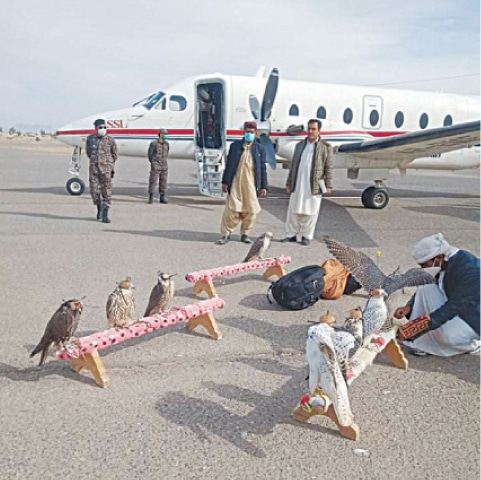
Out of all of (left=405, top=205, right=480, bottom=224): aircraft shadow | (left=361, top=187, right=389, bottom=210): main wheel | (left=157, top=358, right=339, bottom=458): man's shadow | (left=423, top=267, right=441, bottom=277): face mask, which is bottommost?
(left=157, top=358, right=339, bottom=458): man's shadow

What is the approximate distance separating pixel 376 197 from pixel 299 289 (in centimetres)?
799

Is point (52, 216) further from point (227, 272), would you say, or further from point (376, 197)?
point (376, 197)

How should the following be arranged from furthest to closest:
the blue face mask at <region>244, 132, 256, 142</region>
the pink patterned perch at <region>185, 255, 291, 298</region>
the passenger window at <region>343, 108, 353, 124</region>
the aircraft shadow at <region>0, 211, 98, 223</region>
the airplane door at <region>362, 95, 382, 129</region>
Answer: the airplane door at <region>362, 95, 382, 129</region> < the passenger window at <region>343, 108, 353, 124</region> < the aircraft shadow at <region>0, 211, 98, 223</region> < the blue face mask at <region>244, 132, 256, 142</region> < the pink patterned perch at <region>185, 255, 291, 298</region>

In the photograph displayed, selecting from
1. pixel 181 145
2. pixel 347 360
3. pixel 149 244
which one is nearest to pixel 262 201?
pixel 181 145

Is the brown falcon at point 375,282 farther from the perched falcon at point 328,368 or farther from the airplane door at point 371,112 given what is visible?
the airplane door at point 371,112

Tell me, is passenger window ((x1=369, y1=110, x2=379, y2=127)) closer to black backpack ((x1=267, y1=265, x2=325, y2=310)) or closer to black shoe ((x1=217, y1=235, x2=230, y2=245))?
black shoe ((x1=217, y1=235, x2=230, y2=245))

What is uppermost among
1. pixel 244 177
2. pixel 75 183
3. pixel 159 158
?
pixel 159 158

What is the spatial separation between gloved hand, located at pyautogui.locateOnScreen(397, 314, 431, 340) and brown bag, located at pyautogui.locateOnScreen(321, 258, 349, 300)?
4.72 feet

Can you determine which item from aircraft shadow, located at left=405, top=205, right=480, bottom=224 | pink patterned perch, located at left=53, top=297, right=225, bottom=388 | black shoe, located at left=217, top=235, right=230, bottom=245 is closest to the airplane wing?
aircraft shadow, located at left=405, top=205, right=480, bottom=224

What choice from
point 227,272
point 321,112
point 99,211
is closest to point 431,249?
point 227,272

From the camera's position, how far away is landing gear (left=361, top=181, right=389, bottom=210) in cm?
1246

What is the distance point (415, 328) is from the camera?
3.96m

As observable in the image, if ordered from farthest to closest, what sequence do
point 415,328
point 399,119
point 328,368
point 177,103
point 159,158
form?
point 399,119 → point 177,103 → point 159,158 → point 415,328 → point 328,368

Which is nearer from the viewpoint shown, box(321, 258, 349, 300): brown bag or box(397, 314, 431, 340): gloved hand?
box(397, 314, 431, 340): gloved hand
